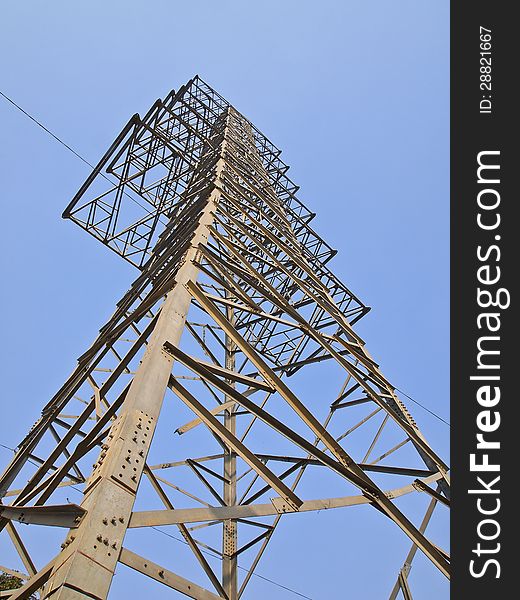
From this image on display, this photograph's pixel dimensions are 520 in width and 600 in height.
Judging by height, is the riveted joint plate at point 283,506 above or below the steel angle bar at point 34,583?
above

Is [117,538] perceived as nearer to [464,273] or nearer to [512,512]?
[512,512]

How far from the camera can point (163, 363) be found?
4137 mm

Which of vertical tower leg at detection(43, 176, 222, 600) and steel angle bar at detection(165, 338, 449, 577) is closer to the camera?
vertical tower leg at detection(43, 176, 222, 600)

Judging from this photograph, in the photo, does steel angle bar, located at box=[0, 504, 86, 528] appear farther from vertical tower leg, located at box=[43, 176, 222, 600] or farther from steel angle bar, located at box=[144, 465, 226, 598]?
steel angle bar, located at box=[144, 465, 226, 598]

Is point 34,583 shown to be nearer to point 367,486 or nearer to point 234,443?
point 234,443

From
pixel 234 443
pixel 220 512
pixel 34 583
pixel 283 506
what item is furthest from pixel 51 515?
pixel 283 506

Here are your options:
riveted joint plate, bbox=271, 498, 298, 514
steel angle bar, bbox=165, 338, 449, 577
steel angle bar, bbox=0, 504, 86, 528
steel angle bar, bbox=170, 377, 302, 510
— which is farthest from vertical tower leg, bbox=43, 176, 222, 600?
riveted joint plate, bbox=271, 498, 298, 514

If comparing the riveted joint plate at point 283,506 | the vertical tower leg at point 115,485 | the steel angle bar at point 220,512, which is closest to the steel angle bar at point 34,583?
the vertical tower leg at point 115,485

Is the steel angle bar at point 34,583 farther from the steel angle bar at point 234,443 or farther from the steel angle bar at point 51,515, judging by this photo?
the steel angle bar at point 234,443

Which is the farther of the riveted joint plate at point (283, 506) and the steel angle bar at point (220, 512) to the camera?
the riveted joint plate at point (283, 506)

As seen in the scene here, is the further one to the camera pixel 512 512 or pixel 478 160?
pixel 478 160

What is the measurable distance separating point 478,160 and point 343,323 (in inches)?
116

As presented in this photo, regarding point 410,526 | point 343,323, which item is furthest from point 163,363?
point 343,323

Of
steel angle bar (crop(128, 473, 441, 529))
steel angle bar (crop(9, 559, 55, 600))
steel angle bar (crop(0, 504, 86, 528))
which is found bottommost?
steel angle bar (crop(9, 559, 55, 600))
